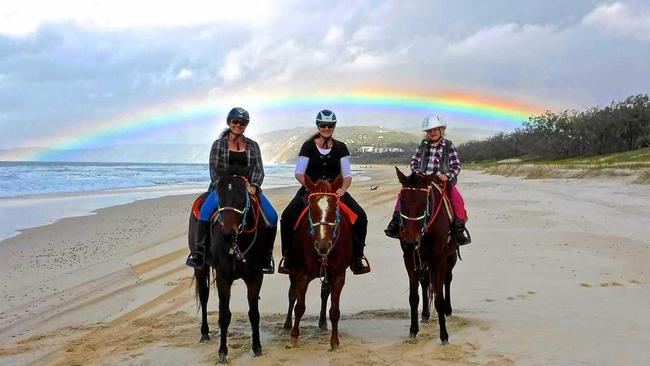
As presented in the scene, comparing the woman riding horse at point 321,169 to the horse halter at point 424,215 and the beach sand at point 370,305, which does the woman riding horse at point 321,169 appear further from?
the beach sand at point 370,305

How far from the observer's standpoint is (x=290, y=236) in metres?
6.46

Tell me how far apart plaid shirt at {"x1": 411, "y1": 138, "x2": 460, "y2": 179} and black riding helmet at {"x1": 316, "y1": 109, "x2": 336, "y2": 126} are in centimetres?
140

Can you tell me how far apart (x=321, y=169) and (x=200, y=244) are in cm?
179

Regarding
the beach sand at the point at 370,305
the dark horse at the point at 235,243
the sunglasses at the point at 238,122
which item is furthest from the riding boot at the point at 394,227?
the sunglasses at the point at 238,122

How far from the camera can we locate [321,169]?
6.62 m

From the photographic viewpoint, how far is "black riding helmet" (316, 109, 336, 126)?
257 inches

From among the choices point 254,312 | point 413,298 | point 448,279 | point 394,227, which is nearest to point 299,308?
point 254,312

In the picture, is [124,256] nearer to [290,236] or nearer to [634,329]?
[290,236]

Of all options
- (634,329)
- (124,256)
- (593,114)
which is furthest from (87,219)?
(593,114)

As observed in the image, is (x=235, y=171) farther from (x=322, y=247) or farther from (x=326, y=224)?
(x=322, y=247)

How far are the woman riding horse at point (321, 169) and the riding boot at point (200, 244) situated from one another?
3.13 feet

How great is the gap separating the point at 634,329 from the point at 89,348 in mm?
6650

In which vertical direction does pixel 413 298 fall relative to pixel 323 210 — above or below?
below

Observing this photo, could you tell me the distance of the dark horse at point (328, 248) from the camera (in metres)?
5.63
